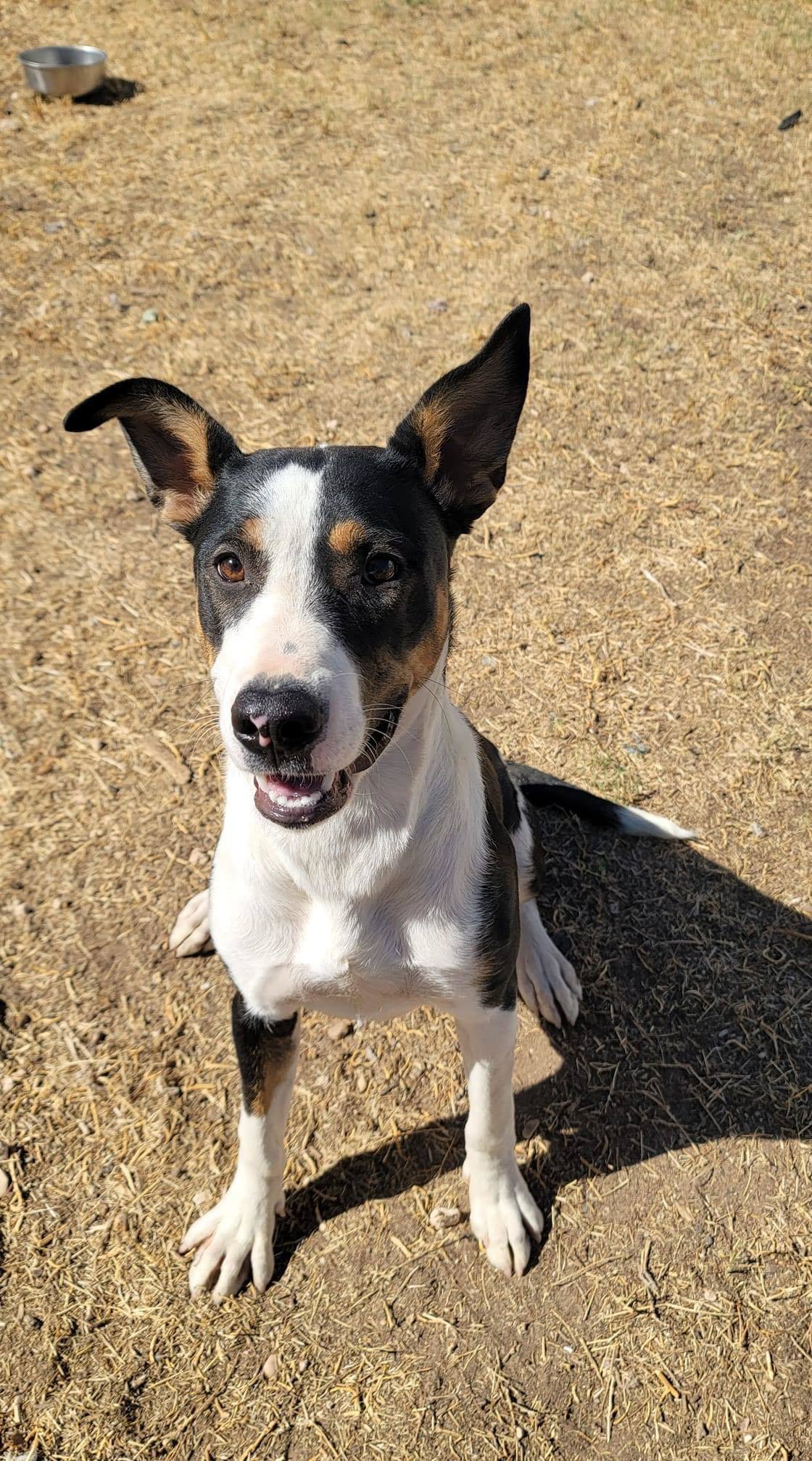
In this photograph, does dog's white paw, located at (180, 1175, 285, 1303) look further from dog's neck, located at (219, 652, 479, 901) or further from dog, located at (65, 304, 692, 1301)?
dog's neck, located at (219, 652, 479, 901)

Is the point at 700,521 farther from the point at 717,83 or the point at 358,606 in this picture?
the point at 717,83

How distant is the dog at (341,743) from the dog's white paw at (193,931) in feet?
3.44

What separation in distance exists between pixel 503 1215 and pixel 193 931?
5.29 feet

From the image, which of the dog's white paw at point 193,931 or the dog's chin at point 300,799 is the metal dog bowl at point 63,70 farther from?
the dog's chin at point 300,799

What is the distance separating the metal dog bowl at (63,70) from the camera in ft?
28.7

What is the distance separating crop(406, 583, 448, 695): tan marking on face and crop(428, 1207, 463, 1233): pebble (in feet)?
6.60

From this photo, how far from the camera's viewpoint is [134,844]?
4648 millimetres

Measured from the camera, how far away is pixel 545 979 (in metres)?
3.96

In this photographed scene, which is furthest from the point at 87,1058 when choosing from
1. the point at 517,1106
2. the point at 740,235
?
the point at 740,235

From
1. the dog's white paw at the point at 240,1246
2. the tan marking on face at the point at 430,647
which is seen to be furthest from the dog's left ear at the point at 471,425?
the dog's white paw at the point at 240,1246

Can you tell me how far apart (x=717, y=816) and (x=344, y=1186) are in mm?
2265

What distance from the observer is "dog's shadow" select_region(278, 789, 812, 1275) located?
373 centimetres

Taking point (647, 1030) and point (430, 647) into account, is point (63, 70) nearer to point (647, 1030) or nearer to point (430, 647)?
point (430, 647)

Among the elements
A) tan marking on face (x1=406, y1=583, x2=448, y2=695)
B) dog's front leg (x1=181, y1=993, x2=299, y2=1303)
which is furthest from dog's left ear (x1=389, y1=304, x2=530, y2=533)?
dog's front leg (x1=181, y1=993, x2=299, y2=1303)
